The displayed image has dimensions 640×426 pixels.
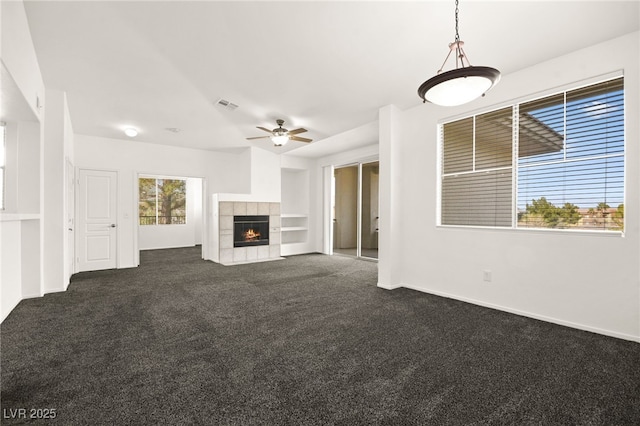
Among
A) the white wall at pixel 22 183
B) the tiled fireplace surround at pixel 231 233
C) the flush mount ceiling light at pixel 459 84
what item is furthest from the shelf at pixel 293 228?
the flush mount ceiling light at pixel 459 84

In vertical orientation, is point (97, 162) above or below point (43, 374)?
above

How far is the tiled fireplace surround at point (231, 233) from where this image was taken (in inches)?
266

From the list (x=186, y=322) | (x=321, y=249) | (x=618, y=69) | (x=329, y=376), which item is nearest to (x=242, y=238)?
(x=321, y=249)

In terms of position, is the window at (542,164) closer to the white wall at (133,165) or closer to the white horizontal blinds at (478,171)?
the white horizontal blinds at (478,171)

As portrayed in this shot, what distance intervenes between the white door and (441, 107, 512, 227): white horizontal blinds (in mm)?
6374

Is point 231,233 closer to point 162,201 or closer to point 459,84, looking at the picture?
point 162,201

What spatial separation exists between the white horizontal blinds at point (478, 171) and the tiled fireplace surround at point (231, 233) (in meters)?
4.46

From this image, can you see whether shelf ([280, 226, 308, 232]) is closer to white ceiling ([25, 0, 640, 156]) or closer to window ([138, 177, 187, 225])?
white ceiling ([25, 0, 640, 156])

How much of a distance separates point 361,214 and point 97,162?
5.84 metres

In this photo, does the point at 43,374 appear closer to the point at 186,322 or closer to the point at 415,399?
the point at 186,322

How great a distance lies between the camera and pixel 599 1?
93.9 inches

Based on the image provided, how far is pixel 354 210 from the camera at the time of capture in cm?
823

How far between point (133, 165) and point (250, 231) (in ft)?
9.45

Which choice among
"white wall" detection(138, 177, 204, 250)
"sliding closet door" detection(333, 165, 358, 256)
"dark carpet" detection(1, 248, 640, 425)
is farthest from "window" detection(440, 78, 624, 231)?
"white wall" detection(138, 177, 204, 250)
